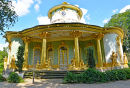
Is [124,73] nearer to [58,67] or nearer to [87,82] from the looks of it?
[87,82]

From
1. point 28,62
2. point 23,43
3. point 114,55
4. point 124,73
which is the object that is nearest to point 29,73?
point 28,62

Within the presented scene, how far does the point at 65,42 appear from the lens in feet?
45.6

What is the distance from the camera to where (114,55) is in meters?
11.4

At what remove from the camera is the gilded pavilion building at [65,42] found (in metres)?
11.0

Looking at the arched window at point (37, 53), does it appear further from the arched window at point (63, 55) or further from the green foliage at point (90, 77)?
the green foliage at point (90, 77)

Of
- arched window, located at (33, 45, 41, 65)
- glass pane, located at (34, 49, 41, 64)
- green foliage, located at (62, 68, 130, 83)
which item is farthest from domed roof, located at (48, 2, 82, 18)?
green foliage, located at (62, 68, 130, 83)

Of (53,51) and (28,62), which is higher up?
(53,51)

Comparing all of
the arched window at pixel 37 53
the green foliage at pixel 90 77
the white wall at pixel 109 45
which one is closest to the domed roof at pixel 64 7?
the arched window at pixel 37 53

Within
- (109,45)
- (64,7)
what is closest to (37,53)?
(64,7)

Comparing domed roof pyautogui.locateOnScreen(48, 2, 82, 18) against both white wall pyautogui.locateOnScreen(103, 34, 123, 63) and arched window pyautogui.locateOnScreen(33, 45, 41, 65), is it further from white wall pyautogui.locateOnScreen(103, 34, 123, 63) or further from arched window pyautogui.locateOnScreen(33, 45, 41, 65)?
white wall pyautogui.locateOnScreen(103, 34, 123, 63)

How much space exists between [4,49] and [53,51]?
1034 inches

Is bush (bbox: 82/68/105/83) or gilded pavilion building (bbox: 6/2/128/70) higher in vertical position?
gilded pavilion building (bbox: 6/2/128/70)

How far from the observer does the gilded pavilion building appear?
11.0m

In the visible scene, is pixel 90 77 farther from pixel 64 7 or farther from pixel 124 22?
pixel 124 22
